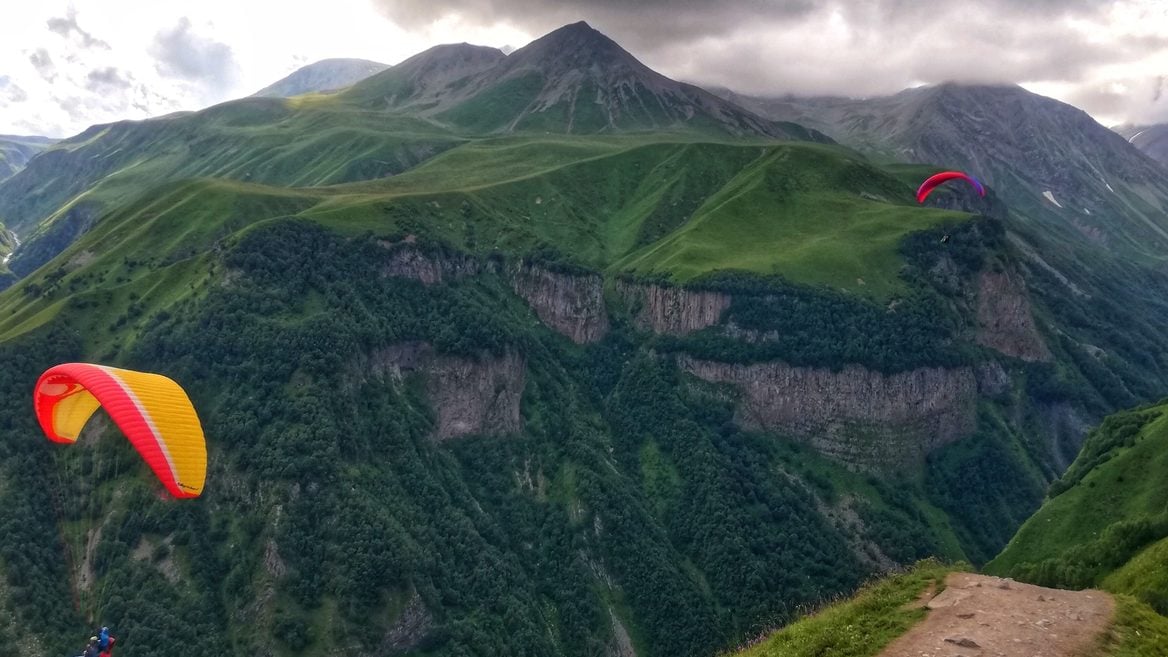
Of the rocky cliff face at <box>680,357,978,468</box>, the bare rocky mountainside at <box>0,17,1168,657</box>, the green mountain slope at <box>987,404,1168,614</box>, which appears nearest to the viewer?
the green mountain slope at <box>987,404,1168,614</box>

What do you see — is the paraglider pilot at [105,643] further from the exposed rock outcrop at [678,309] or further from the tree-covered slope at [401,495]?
the exposed rock outcrop at [678,309]

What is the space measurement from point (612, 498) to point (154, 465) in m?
104

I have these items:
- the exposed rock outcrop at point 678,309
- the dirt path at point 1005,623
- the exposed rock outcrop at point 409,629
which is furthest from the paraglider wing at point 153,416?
the exposed rock outcrop at point 678,309

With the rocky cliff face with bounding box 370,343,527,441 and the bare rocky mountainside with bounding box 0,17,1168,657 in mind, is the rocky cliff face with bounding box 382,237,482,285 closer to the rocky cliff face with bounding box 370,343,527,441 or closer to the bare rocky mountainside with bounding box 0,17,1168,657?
the bare rocky mountainside with bounding box 0,17,1168,657

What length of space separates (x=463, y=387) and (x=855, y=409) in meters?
97.8

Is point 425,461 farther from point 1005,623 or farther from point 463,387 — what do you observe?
point 1005,623

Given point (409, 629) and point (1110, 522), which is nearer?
point (1110, 522)

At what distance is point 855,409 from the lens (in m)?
174

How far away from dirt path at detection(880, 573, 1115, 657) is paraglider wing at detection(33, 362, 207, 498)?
199 ft

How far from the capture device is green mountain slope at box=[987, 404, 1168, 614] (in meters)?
56.6

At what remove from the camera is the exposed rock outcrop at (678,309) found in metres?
186

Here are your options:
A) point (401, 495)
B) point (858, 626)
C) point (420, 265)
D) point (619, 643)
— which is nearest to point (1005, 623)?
point (858, 626)

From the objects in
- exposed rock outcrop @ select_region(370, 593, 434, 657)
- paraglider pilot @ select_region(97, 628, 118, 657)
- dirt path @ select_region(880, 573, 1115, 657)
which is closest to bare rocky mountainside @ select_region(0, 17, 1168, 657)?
exposed rock outcrop @ select_region(370, 593, 434, 657)

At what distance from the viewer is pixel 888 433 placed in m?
173
